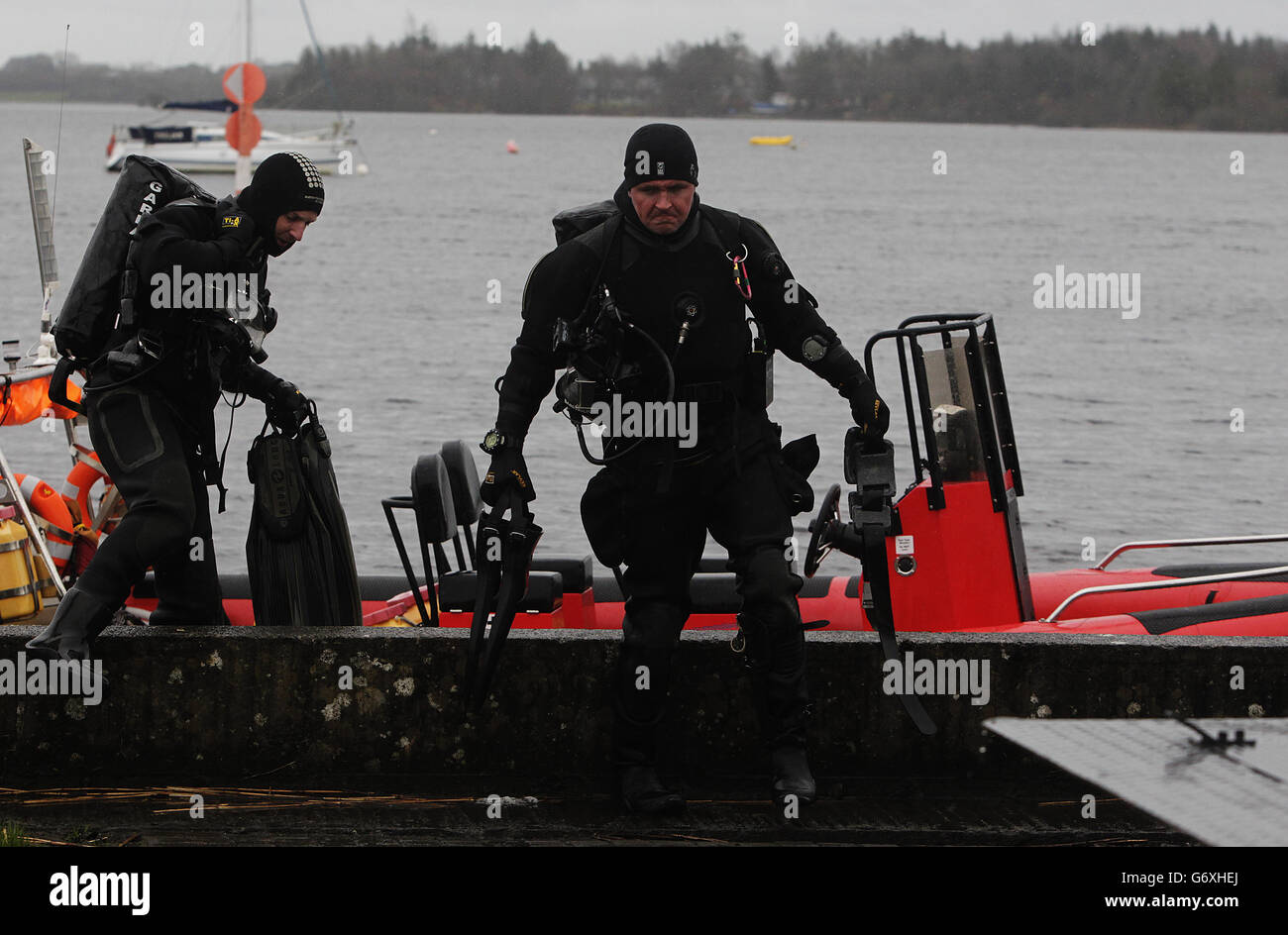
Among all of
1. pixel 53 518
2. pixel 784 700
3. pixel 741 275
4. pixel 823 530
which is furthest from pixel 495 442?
pixel 53 518

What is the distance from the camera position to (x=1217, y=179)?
91.4 m

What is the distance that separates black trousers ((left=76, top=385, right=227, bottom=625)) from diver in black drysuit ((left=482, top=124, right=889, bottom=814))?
0.96m

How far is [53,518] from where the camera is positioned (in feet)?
24.3

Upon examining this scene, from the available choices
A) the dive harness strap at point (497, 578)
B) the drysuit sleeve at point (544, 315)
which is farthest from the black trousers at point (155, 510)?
the drysuit sleeve at point (544, 315)

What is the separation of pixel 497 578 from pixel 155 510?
984 millimetres

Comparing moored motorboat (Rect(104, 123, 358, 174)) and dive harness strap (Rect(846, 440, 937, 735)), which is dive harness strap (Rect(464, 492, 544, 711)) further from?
moored motorboat (Rect(104, 123, 358, 174))

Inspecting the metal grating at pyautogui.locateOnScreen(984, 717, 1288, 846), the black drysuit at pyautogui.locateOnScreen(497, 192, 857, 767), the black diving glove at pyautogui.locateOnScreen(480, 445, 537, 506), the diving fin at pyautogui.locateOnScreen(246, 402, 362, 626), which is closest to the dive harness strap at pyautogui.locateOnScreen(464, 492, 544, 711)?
the black diving glove at pyautogui.locateOnScreen(480, 445, 537, 506)

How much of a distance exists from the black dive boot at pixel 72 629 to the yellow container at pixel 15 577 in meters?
1.58

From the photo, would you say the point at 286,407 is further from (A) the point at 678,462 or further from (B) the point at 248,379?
(A) the point at 678,462

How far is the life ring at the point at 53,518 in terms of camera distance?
7.38 m

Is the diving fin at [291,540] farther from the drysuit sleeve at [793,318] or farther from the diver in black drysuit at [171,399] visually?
the drysuit sleeve at [793,318]
